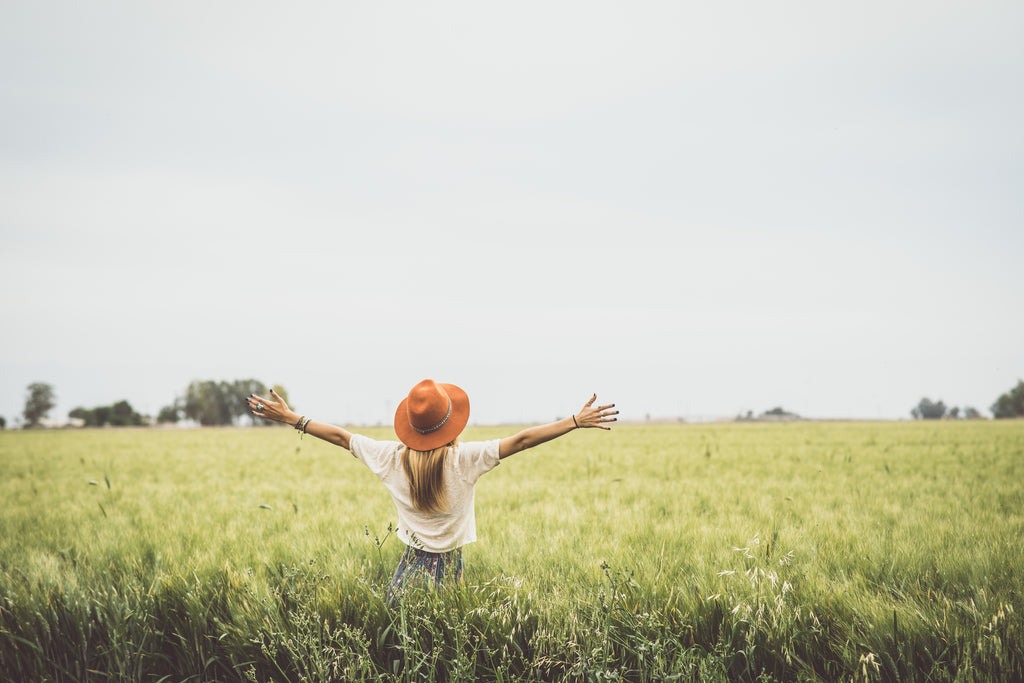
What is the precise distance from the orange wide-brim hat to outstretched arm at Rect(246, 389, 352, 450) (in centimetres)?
39

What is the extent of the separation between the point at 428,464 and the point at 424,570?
2.33ft

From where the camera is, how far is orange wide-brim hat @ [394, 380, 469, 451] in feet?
10.9

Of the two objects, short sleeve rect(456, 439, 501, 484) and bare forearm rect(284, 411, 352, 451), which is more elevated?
bare forearm rect(284, 411, 352, 451)

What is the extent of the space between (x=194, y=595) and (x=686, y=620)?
11.0ft

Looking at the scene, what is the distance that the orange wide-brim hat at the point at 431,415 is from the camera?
333 centimetres

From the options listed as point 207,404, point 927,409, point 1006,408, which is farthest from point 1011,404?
point 207,404

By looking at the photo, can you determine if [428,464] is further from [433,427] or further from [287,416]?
[287,416]

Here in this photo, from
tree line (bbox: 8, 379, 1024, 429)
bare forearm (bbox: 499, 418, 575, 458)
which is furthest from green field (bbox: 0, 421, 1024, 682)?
tree line (bbox: 8, 379, 1024, 429)

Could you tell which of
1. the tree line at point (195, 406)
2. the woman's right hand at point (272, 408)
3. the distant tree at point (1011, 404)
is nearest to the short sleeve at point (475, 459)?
the woman's right hand at point (272, 408)

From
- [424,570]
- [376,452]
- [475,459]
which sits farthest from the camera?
[376,452]

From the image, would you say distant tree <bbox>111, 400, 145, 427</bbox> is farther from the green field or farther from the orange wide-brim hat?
the orange wide-brim hat

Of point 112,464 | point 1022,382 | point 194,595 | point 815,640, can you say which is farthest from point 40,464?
point 1022,382

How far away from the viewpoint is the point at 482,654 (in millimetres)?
3277

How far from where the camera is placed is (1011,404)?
144 m
